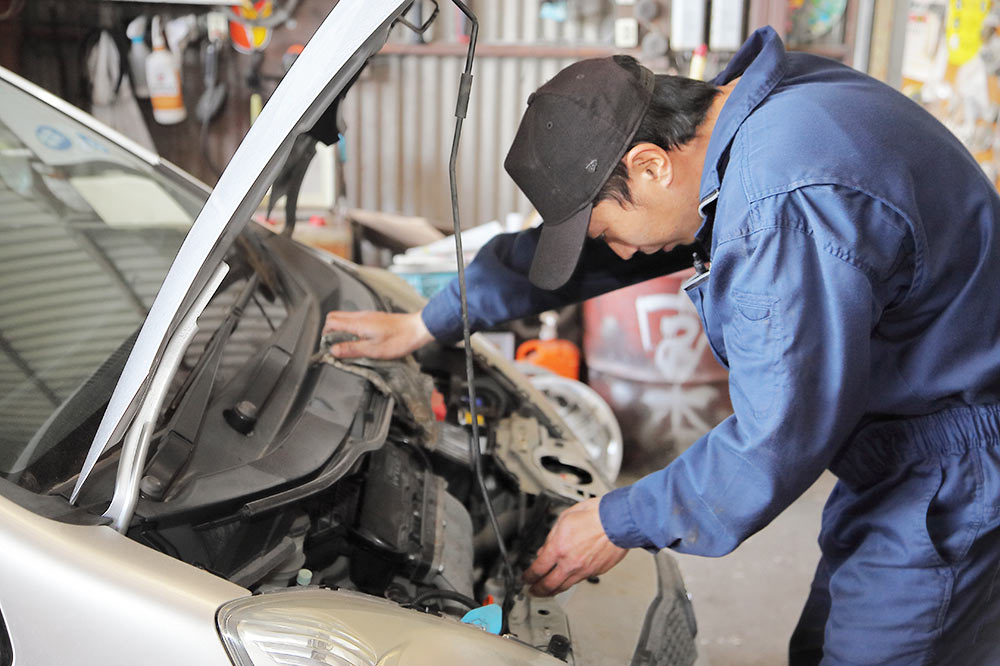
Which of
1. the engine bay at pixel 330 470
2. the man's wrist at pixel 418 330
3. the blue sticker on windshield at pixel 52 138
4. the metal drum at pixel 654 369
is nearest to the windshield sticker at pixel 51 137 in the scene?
the blue sticker on windshield at pixel 52 138

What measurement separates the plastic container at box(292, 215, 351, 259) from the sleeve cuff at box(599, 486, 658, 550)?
7.31 feet

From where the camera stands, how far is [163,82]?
12.3 ft

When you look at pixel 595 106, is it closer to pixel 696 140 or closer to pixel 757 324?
pixel 696 140

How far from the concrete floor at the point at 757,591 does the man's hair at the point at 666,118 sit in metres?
1.47

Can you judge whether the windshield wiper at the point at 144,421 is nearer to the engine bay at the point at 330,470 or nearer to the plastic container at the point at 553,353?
the engine bay at the point at 330,470

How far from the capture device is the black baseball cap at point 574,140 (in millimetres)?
1257

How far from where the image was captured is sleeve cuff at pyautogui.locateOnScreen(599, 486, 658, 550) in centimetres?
127

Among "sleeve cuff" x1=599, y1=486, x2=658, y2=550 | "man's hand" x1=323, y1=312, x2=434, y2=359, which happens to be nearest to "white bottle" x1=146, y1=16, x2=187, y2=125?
"man's hand" x1=323, y1=312, x2=434, y2=359

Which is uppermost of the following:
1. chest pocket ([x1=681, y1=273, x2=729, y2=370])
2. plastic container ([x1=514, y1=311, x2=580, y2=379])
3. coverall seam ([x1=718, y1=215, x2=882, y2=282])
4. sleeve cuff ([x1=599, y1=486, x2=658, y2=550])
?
coverall seam ([x1=718, y1=215, x2=882, y2=282])

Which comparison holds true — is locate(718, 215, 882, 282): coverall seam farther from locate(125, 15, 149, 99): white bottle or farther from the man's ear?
locate(125, 15, 149, 99): white bottle

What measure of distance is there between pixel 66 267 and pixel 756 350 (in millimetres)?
1060

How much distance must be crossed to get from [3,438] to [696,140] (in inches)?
39.8

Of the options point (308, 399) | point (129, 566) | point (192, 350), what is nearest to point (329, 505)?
point (308, 399)

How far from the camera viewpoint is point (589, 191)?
1.29 meters
